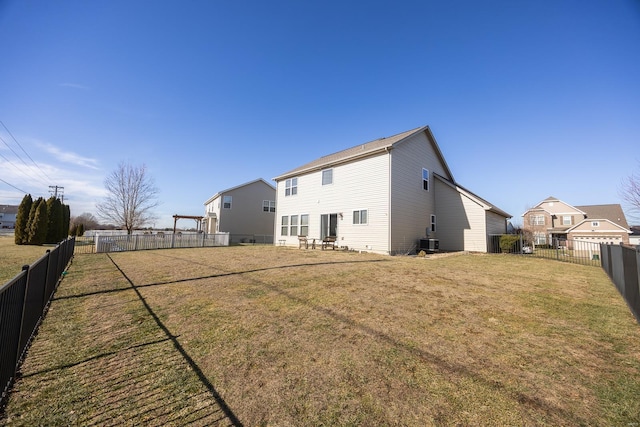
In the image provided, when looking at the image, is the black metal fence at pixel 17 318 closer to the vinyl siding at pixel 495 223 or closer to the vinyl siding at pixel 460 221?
the vinyl siding at pixel 460 221

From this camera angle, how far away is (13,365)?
2.83 m

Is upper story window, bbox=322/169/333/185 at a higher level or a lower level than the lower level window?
higher

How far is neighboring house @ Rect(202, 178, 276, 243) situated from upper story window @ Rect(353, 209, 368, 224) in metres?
17.5

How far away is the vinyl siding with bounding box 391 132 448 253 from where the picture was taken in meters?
14.6

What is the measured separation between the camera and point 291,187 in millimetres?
21188

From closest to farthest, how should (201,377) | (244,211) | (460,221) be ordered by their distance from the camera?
1. (201,377)
2. (460,221)
3. (244,211)

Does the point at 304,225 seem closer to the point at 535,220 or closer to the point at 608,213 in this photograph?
the point at 535,220

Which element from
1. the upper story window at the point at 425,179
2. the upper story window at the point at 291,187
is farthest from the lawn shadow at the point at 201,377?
the upper story window at the point at 425,179

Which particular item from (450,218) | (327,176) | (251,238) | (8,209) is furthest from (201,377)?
(8,209)

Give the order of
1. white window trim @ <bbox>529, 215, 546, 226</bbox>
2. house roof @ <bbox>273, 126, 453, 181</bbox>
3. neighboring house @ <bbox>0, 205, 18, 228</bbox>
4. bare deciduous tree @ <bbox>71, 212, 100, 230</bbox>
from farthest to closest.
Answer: neighboring house @ <bbox>0, 205, 18, 228</bbox> < bare deciduous tree @ <bbox>71, 212, 100, 230</bbox> < white window trim @ <bbox>529, 215, 546, 226</bbox> < house roof @ <bbox>273, 126, 453, 181</bbox>

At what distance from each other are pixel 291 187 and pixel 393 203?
31.4 ft

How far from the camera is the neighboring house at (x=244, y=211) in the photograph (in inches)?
1169

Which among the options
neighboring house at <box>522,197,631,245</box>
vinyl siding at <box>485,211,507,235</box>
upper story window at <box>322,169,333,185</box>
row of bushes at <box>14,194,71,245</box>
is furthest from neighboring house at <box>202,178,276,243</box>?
neighboring house at <box>522,197,631,245</box>

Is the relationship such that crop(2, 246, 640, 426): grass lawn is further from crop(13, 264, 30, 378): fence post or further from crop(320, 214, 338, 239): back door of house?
crop(320, 214, 338, 239): back door of house
